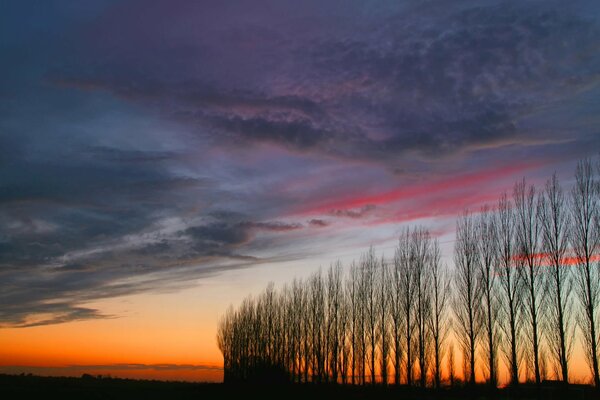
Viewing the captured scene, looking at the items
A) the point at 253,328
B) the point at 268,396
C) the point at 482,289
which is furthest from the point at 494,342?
the point at 253,328

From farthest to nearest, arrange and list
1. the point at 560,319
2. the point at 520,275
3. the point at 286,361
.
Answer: the point at 286,361
the point at 520,275
the point at 560,319

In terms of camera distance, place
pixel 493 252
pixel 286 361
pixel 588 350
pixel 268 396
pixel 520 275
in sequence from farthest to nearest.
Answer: pixel 286 361 → pixel 268 396 → pixel 493 252 → pixel 520 275 → pixel 588 350

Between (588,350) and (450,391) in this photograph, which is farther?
(450,391)

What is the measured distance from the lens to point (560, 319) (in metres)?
27.4

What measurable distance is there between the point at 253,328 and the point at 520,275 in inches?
1936

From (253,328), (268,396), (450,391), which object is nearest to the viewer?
(450,391)

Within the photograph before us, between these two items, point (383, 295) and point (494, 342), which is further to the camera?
point (383, 295)

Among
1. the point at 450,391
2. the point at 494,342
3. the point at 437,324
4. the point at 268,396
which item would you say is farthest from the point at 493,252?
the point at 268,396

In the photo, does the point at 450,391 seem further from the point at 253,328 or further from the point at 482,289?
the point at 253,328

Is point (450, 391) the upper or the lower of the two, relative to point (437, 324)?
lower

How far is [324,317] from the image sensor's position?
54.6 meters

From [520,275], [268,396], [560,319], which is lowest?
[268,396]

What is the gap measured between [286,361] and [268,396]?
52.7ft

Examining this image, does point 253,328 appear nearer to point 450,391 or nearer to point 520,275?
point 450,391
